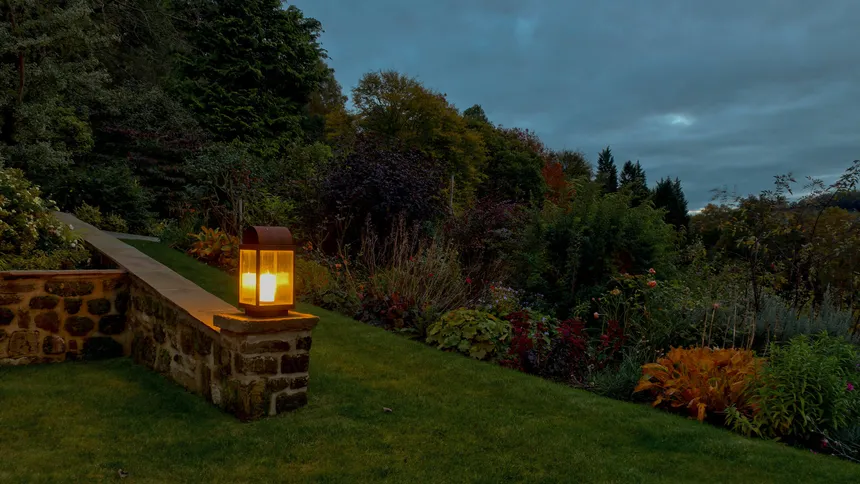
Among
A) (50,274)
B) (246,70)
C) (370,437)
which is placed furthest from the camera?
(246,70)

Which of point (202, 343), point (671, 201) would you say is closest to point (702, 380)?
point (202, 343)

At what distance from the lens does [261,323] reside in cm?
299

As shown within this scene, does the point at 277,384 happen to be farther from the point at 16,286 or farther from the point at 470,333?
the point at 16,286

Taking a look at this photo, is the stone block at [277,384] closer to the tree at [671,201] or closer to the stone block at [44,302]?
the stone block at [44,302]

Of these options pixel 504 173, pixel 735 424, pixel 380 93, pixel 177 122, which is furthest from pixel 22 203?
pixel 504 173

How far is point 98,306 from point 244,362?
2.00 meters

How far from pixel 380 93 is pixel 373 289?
17.1 metres

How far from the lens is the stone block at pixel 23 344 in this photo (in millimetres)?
3971

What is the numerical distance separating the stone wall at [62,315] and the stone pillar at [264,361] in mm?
1660

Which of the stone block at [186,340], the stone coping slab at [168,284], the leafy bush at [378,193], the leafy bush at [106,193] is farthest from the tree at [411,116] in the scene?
the stone block at [186,340]

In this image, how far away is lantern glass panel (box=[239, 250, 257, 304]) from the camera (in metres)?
3.09

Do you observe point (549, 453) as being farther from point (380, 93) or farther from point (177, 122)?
point (380, 93)

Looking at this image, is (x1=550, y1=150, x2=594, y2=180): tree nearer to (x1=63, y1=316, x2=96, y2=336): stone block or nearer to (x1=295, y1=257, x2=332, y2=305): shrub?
(x1=295, y1=257, x2=332, y2=305): shrub

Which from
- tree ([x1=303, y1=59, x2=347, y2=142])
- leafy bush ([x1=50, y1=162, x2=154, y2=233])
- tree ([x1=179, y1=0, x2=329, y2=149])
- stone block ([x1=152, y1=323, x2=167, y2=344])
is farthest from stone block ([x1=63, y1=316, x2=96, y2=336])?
tree ([x1=303, y1=59, x2=347, y2=142])
